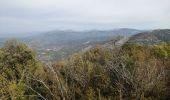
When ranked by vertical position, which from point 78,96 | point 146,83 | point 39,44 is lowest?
point 78,96

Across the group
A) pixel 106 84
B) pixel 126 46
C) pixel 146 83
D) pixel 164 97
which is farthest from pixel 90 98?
pixel 126 46

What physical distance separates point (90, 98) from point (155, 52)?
123 feet

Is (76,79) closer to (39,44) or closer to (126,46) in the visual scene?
(39,44)

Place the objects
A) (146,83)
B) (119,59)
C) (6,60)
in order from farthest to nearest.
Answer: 1. (6,60)
2. (119,59)
3. (146,83)

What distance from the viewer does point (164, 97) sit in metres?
32.4

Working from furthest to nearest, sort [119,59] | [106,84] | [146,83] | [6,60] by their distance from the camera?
1. [6,60]
2. [119,59]
3. [106,84]
4. [146,83]

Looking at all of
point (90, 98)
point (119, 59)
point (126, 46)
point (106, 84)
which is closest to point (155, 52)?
point (126, 46)

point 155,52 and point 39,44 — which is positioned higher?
point 39,44

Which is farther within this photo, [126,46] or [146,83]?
[126,46]

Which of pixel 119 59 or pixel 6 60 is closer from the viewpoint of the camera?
pixel 119 59

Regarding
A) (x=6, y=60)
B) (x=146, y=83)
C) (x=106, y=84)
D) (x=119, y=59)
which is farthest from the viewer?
(x=6, y=60)

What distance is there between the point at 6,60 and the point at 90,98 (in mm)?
36262

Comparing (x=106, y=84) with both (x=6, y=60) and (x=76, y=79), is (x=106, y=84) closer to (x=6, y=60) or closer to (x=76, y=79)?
(x=76, y=79)

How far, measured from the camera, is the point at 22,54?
6550cm
